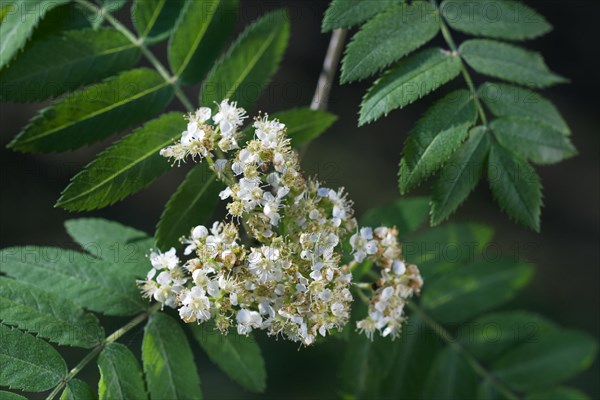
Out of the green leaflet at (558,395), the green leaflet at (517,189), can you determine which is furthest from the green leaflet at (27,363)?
the green leaflet at (558,395)

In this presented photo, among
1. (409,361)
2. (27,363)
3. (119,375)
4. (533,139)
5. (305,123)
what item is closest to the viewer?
(27,363)

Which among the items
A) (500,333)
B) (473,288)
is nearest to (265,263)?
(473,288)

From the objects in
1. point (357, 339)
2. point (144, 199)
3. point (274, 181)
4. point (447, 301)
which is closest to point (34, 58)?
point (274, 181)

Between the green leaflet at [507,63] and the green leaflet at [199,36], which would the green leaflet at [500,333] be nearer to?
the green leaflet at [507,63]

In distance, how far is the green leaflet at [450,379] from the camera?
321 centimetres

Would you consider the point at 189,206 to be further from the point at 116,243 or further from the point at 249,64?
the point at 249,64

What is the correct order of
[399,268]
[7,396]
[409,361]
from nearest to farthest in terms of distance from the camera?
[7,396] → [399,268] → [409,361]

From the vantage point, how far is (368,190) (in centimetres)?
664

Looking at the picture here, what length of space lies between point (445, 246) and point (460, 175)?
99 centimetres

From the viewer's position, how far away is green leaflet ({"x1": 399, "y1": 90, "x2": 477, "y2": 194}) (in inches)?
94.2

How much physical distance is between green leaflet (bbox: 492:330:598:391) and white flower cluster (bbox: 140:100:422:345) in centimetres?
119

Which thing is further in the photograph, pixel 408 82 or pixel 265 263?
pixel 408 82

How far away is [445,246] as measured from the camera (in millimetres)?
3434

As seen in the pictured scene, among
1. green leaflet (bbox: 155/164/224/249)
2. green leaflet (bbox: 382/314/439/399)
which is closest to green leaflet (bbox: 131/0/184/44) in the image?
green leaflet (bbox: 155/164/224/249)
